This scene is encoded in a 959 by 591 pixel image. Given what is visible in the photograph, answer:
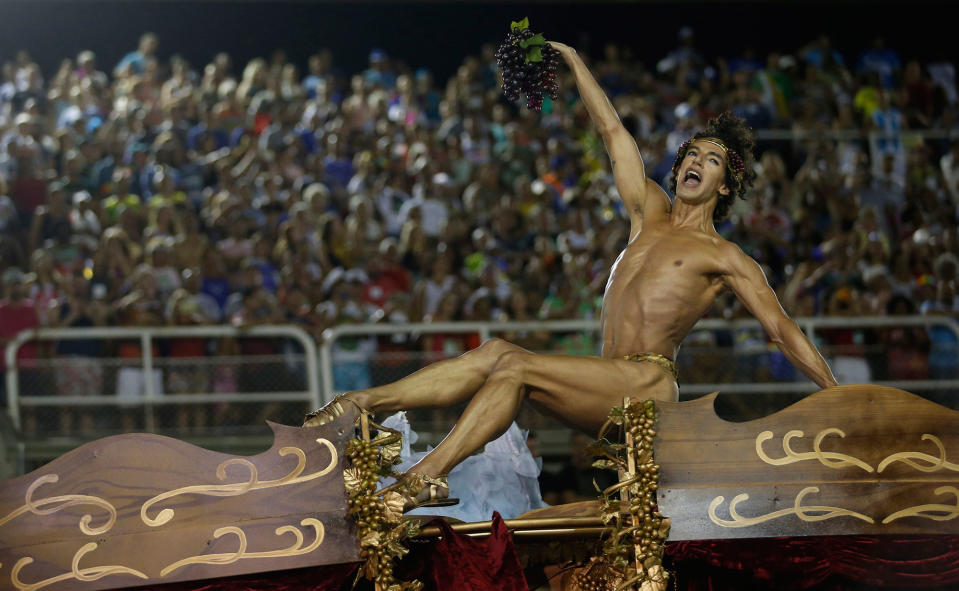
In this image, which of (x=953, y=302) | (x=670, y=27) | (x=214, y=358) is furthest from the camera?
(x=670, y=27)

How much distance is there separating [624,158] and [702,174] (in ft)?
1.09

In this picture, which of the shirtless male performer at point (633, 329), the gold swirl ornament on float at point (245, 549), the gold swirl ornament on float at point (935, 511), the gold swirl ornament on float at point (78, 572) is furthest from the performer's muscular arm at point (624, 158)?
the gold swirl ornament on float at point (78, 572)

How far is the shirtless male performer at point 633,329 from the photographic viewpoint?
4.30 m

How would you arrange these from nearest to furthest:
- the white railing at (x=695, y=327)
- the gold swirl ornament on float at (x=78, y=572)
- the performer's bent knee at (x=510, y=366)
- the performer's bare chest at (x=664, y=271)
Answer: the gold swirl ornament on float at (x=78, y=572) → the performer's bent knee at (x=510, y=366) → the performer's bare chest at (x=664, y=271) → the white railing at (x=695, y=327)

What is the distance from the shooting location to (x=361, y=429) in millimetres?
4137

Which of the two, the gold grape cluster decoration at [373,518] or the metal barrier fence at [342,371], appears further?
the metal barrier fence at [342,371]

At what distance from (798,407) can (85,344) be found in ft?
15.6

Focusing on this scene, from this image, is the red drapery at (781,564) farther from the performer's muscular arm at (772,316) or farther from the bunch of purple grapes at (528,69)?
the bunch of purple grapes at (528,69)

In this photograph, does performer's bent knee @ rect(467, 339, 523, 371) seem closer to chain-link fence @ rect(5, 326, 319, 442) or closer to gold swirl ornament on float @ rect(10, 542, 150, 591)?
gold swirl ornament on float @ rect(10, 542, 150, 591)

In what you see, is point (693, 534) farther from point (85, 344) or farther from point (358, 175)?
point (358, 175)

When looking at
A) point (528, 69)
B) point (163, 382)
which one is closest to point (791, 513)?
point (528, 69)

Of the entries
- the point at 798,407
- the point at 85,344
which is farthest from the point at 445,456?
the point at 85,344

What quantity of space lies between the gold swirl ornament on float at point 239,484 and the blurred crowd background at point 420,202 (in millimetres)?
3495

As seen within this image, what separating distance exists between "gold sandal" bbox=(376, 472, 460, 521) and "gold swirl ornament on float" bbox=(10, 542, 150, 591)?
0.80 m
